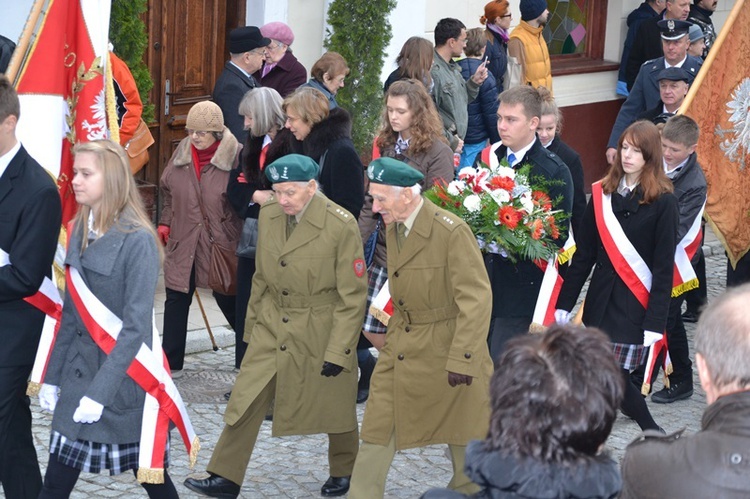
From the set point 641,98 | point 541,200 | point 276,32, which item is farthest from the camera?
point 641,98

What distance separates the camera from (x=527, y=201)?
6609mm

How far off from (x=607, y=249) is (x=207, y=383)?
8.95 ft

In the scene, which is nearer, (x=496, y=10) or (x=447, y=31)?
(x=447, y=31)

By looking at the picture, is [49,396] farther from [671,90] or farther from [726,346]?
[671,90]

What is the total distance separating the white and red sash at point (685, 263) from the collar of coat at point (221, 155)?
9.18 ft

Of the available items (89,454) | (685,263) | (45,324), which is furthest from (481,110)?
(89,454)

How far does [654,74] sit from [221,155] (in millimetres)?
4116

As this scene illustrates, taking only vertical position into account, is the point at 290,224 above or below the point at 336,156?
below

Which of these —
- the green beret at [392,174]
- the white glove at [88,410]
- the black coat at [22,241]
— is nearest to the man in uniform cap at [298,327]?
the green beret at [392,174]

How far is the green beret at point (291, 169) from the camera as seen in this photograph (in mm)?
6004

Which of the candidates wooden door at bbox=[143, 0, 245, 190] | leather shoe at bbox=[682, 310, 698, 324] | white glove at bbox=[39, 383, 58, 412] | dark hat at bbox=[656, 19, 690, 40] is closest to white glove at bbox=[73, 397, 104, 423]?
white glove at bbox=[39, 383, 58, 412]

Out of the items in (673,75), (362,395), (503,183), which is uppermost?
(673,75)

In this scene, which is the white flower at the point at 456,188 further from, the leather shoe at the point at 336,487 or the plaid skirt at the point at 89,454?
the plaid skirt at the point at 89,454

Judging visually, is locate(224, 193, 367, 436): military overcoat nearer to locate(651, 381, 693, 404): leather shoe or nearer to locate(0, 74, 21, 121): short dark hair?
locate(0, 74, 21, 121): short dark hair
